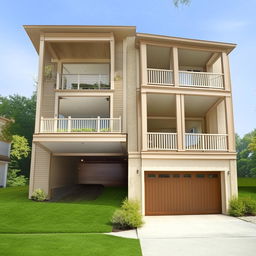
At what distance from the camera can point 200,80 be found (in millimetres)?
17656

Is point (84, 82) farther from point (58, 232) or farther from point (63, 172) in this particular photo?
point (58, 232)

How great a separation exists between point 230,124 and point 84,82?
34.2ft

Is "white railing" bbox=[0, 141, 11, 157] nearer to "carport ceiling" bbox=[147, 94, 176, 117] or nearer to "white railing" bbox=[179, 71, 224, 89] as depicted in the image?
"carport ceiling" bbox=[147, 94, 176, 117]

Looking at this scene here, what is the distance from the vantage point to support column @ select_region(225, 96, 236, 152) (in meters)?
16.0

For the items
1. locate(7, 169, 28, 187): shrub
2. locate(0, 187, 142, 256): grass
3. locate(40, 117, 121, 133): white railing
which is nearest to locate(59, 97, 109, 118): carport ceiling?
locate(40, 117, 121, 133): white railing

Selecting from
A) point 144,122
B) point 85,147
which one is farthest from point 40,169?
point 144,122

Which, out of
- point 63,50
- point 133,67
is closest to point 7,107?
point 63,50

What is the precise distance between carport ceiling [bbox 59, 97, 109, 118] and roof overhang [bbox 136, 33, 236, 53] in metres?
4.76

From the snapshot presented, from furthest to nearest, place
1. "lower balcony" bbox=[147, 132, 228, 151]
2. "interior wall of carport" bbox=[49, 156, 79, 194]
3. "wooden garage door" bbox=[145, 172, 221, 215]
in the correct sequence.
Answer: "interior wall of carport" bbox=[49, 156, 79, 194], "lower balcony" bbox=[147, 132, 228, 151], "wooden garage door" bbox=[145, 172, 221, 215]

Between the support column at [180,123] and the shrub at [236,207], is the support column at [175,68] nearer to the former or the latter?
the support column at [180,123]

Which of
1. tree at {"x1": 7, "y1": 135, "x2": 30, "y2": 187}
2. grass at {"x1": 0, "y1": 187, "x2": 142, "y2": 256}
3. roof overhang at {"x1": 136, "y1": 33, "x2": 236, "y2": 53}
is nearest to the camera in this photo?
grass at {"x1": 0, "y1": 187, "x2": 142, "y2": 256}

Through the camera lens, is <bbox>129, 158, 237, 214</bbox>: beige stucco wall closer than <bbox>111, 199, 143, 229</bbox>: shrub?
No

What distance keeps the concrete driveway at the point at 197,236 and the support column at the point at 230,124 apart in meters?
4.35

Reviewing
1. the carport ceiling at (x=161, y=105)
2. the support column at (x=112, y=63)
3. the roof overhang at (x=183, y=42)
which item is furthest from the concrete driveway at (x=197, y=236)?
the roof overhang at (x=183, y=42)
